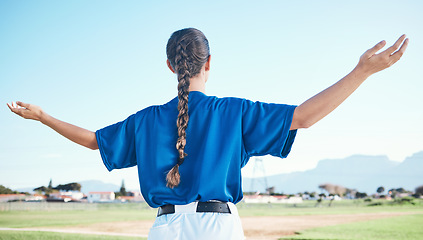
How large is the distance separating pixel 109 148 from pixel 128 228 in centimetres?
1584

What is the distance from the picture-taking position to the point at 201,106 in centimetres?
155

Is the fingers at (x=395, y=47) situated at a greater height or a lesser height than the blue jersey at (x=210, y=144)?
greater

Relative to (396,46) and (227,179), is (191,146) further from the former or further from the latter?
(396,46)

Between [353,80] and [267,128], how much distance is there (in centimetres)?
33

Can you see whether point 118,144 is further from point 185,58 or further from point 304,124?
point 304,124

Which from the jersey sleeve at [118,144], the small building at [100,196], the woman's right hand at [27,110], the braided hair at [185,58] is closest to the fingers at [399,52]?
the braided hair at [185,58]

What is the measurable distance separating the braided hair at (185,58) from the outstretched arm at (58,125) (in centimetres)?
48

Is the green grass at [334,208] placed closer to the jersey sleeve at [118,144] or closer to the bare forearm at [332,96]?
the jersey sleeve at [118,144]

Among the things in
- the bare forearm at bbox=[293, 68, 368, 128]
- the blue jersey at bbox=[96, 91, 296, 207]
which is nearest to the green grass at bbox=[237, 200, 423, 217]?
the blue jersey at bbox=[96, 91, 296, 207]

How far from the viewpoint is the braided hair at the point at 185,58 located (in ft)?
5.01

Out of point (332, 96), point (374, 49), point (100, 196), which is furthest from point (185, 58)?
point (100, 196)

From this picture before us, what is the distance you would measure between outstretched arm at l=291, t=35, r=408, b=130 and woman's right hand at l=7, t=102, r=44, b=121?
116 cm

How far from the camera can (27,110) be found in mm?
1828

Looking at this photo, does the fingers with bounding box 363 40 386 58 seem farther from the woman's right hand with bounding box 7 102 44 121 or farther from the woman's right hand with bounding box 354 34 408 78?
the woman's right hand with bounding box 7 102 44 121
